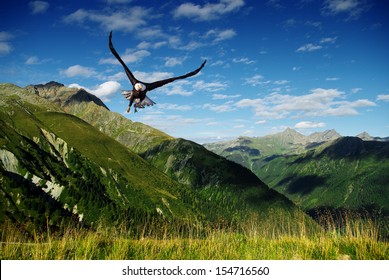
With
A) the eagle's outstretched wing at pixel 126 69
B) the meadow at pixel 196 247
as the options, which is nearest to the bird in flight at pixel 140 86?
the eagle's outstretched wing at pixel 126 69

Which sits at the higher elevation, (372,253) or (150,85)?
(150,85)

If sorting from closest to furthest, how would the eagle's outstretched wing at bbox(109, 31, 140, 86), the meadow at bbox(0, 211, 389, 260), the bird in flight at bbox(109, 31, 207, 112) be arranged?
the bird in flight at bbox(109, 31, 207, 112) → the eagle's outstretched wing at bbox(109, 31, 140, 86) → the meadow at bbox(0, 211, 389, 260)

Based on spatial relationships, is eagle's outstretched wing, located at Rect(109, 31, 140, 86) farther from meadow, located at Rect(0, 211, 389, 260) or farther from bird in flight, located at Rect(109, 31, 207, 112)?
meadow, located at Rect(0, 211, 389, 260)

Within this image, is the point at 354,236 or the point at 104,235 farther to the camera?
the point at 104,235

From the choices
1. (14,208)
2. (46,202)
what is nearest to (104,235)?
(14,208)

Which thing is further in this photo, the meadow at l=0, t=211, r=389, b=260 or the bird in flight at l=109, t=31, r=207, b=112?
the meadow at l=0, t=211, r=389, b=260

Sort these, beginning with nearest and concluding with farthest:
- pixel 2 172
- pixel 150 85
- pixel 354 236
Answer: pixel 150 85 < pixel 354 236 < pixel 2 172

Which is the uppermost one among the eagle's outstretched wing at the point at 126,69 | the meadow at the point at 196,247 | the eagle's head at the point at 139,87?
the eagle's outstretched wing at the point at 126,69

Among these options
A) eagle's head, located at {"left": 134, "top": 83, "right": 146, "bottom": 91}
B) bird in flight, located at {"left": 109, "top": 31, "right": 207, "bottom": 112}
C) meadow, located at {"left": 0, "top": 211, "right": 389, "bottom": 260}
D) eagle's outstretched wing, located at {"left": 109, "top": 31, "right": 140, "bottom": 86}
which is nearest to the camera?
eagle's head, located at {"left": 134, "top": 83, "right": 146, "bottom": 91}

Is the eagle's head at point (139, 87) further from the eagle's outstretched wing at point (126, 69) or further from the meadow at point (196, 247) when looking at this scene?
the meadow at point (196, 247)

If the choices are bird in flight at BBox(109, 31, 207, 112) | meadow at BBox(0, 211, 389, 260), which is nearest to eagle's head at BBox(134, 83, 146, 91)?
bird in flight at BBox(109, 31, 207, 112)
